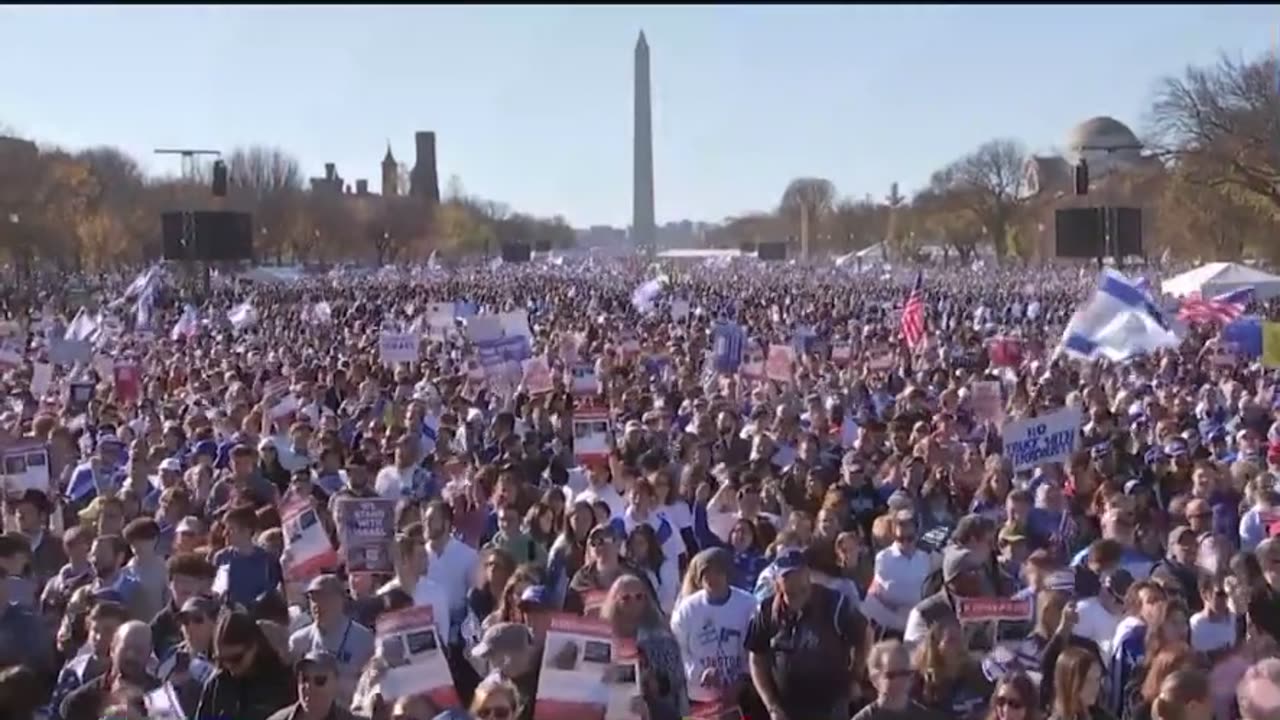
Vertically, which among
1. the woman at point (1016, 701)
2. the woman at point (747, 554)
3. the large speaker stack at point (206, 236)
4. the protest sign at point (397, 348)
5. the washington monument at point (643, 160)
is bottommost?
the woman at point (747, 554)

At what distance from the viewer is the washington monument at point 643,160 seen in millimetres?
123625

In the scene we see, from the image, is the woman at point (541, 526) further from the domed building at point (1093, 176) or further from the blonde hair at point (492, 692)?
the domed building at point (1093, 176)

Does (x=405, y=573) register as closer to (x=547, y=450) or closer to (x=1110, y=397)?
(x=547, y=450)

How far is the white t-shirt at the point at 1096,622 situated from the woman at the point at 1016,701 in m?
1.78

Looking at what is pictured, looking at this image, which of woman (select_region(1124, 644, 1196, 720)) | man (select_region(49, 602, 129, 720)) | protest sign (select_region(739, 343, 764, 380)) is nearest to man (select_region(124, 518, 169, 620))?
man (select_region(49, 602, 129, 720))

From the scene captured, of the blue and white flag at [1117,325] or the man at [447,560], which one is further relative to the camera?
the blue and white flag at [1117,325]

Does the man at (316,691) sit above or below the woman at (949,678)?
above

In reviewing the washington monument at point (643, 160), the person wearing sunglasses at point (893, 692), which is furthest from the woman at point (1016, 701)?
the washington monument at point (643, 160)

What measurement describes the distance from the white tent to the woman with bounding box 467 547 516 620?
2970 centimetres

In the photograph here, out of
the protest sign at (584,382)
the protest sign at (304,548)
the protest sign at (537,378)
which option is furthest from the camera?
the protest sign at (584,382)

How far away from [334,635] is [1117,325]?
14.1 metres

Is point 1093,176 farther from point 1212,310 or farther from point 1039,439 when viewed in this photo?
point 1039,439

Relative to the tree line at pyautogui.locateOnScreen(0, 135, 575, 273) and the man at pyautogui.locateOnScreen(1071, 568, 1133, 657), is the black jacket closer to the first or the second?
the man at pyautogui.locateOnScreen(1071, 568, 1133, 657)

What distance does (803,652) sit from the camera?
6.82 meters
